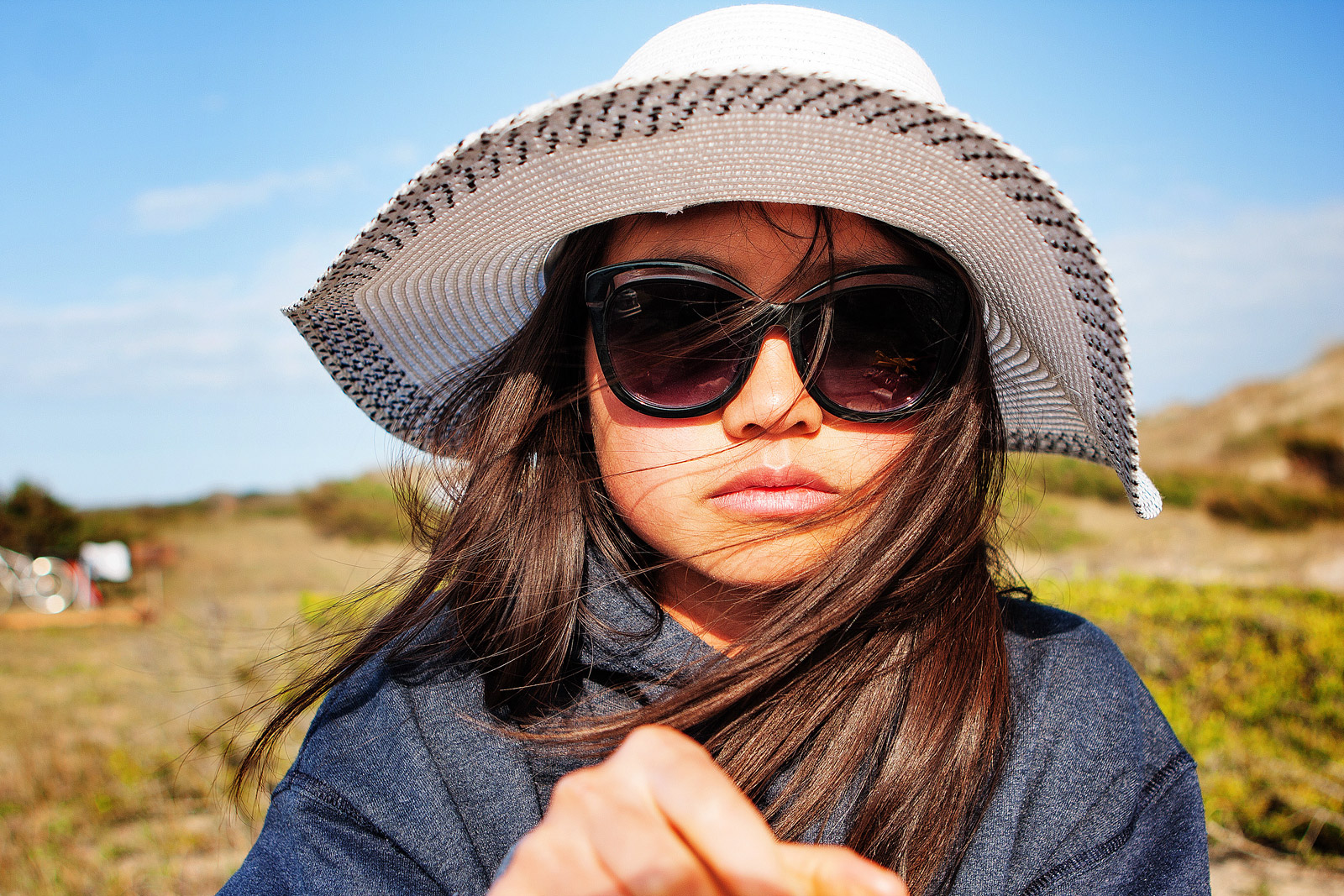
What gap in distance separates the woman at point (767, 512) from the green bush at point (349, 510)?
1800cm

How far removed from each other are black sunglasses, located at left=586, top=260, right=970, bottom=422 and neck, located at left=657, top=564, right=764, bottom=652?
1.23ft

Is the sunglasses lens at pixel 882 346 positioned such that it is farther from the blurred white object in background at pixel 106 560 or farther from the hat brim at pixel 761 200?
the blurred white object in background at pixel 106 560

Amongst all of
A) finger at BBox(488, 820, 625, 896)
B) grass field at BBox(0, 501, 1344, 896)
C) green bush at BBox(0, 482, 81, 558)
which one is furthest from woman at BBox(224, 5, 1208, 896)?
green bush at BBox(0, 482, 81, 558)

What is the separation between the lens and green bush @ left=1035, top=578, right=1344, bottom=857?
9.76 ft

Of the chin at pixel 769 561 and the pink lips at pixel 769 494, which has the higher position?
the pink lips at pixel 769 494

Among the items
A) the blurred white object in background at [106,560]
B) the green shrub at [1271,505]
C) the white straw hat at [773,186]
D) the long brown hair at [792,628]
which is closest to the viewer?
the white straw hat at [773,186]

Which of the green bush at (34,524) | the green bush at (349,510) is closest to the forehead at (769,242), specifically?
the green bush at (34,524)

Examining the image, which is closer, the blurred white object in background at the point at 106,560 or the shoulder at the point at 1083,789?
the shoulder at the point at 1083,789

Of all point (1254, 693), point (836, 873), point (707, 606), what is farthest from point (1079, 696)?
point (1254, 693)

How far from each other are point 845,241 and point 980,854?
96 centimetres

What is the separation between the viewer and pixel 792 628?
4.30 feet

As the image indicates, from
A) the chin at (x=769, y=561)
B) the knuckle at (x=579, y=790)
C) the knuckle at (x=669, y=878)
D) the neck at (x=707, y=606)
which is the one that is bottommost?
the neck at (x=707, y=606)

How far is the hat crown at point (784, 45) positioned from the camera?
1171 mm

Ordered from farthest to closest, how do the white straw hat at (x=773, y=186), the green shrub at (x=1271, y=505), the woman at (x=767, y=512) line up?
the green shrub at (x=1271, y=505) → the woman at (x=767, y=512) → the white straw hat at (x=773, y=186)
